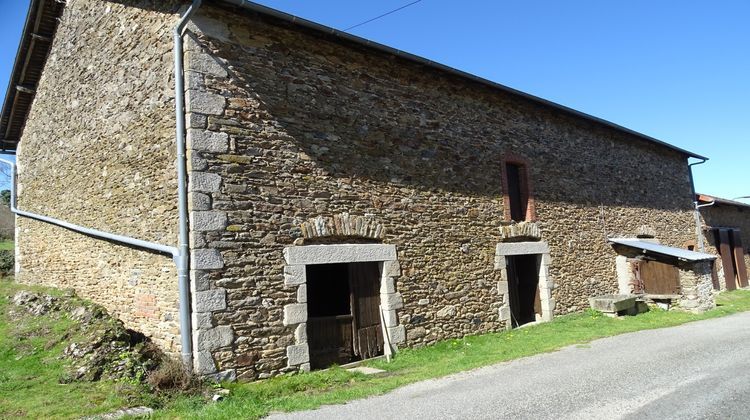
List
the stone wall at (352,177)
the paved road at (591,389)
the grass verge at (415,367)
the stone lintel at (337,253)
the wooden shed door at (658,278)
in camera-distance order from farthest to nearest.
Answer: the wooden shed door at (658,278) < the stone lintel at (337,253) < the stone wall at (352,177) < the grass verge at (415,367) < the paved road at (591,389)

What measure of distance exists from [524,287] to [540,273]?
1.89ft

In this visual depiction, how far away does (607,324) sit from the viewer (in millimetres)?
10375

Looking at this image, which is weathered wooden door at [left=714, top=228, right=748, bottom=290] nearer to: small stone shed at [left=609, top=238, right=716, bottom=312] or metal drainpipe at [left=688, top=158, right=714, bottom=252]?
metal drainpipe at [left=688, top=158, right=714, bottom=252]

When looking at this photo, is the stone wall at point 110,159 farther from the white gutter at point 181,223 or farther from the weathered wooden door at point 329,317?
the weathered wooden door at point 329,317

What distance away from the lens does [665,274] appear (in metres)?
12.5

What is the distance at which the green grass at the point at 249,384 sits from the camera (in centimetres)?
518

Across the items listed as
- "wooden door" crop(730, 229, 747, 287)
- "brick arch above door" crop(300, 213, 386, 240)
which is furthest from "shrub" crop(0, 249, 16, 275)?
"wooden door" crop(730, 229, 747, 287)

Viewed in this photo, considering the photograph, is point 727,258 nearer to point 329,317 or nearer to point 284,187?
point 329,317

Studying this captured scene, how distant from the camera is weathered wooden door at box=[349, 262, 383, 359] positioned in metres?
7.73

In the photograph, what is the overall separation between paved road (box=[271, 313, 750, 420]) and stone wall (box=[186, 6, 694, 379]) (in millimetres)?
1867

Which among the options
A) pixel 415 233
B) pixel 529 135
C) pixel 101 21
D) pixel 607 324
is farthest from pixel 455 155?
pixel 101 21

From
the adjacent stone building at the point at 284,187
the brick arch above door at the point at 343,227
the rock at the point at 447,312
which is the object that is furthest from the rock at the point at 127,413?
the rock at the point at 447,312

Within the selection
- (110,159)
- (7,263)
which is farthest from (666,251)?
(7,263)

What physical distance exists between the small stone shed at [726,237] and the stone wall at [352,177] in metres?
7.78
